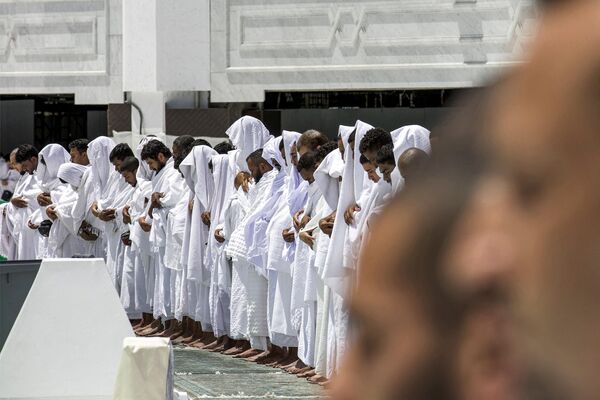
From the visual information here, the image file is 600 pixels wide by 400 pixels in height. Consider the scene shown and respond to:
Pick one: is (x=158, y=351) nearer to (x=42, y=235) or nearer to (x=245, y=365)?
(x=245, y=365)

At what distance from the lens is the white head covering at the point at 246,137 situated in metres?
14.0

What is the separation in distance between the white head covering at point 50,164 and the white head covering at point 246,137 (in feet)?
15.2

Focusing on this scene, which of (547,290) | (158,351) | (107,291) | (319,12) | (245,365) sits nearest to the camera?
(547,290)

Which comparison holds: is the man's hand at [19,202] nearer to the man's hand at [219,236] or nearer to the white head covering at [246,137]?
the man's hand at [219,236]

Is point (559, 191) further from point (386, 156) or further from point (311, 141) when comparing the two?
point (311, 141)

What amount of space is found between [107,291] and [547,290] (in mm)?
9077

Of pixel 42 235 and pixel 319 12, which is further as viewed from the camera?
pixel 319 12

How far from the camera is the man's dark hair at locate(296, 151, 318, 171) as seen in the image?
465 inches

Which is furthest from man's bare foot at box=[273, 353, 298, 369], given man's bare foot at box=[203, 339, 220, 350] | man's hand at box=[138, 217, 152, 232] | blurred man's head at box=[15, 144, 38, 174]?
blurred man's head at box=[15, 144, 38, 174]

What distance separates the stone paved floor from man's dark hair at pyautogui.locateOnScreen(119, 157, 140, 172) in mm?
3315

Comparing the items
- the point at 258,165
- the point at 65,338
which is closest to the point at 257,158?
the point at 258,165

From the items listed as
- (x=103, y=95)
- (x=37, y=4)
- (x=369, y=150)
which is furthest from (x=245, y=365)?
(x=37, y=4)

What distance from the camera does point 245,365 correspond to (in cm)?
1287

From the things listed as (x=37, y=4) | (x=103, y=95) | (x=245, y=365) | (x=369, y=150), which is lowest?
(x=245, y=365)
